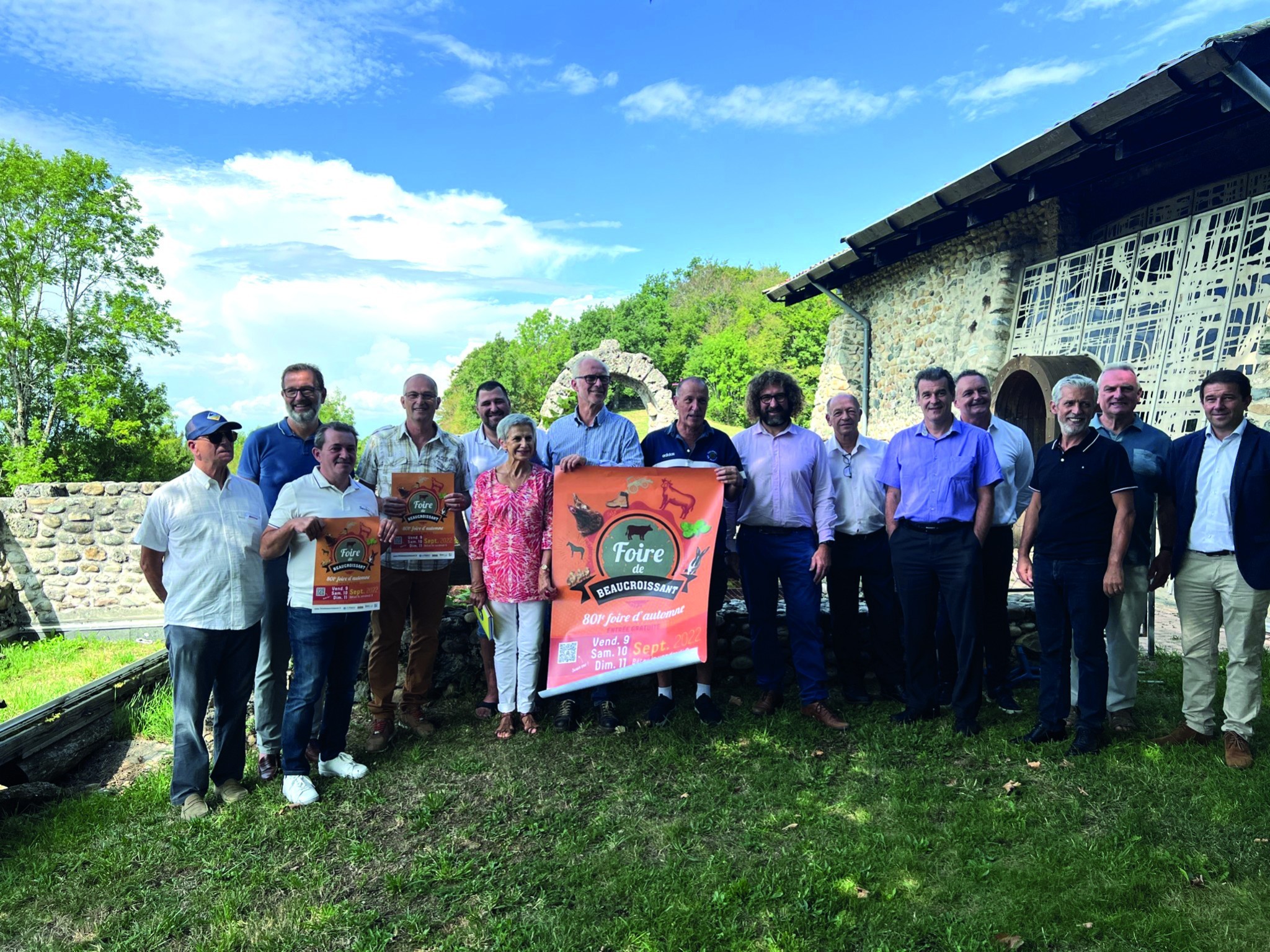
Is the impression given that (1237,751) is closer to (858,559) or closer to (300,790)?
(858,559)

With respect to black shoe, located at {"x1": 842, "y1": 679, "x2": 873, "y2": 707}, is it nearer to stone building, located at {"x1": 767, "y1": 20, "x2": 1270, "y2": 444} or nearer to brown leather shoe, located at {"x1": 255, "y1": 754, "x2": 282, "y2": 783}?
brown leather shoe, located at {"x1": 255, "y1": 754, "x2": 282, "y2": 783}

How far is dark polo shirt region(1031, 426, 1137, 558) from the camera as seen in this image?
3.78 m

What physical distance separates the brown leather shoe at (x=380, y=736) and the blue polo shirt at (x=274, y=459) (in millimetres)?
1385

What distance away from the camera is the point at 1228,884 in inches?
109

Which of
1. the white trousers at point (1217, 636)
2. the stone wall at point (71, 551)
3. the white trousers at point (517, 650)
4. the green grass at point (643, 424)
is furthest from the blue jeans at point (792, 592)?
the green grass at point (643, 424)

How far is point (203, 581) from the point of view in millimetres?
3465

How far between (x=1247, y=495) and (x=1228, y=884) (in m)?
1.83

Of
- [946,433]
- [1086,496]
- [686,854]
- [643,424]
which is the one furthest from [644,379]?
[686,854]

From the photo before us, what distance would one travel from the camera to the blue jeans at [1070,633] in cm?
383

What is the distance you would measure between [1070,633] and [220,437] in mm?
4485

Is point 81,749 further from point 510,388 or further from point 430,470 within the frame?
point 510,388

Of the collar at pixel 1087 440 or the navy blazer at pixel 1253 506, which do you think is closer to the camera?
the navy blazer at pixel 1253 506

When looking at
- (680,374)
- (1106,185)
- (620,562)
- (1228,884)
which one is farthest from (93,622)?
(680,374)

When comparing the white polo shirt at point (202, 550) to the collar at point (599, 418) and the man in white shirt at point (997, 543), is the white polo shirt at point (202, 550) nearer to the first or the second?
the collar at point (599, 418)
